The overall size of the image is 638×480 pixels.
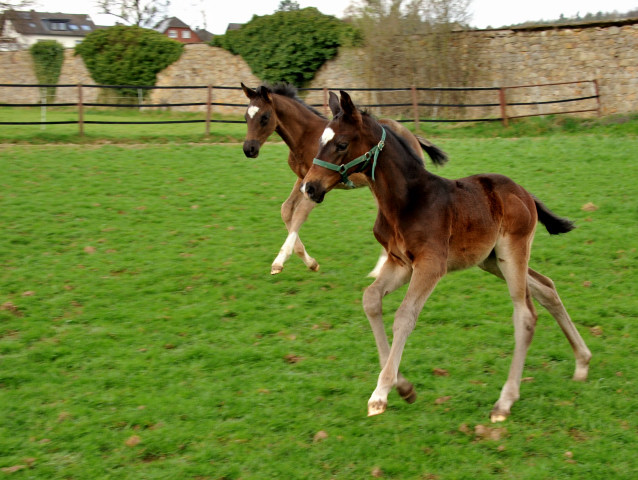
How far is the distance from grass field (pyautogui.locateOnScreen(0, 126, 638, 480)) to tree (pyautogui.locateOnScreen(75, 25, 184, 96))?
20.5m

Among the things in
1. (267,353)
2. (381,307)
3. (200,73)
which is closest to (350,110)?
(381,307)

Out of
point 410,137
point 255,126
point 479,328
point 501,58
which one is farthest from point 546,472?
point 501,58

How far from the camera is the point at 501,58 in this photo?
23.8 metres

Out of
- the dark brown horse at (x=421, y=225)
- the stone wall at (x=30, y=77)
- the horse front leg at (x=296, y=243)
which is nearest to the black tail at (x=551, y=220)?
the dark brown horse at (x=421, y=225)

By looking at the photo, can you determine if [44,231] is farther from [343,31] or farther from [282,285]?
[343,31]

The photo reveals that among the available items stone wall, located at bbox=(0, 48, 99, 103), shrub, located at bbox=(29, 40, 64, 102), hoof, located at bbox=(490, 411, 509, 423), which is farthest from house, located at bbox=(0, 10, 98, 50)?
hoof, located at bbox=(490, 411, 509, 423)

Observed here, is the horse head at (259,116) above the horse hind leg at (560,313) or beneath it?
above

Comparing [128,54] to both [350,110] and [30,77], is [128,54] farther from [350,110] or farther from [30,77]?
[350,110]

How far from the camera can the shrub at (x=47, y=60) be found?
1281 inches

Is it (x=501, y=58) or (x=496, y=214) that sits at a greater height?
(x=501, y=58)

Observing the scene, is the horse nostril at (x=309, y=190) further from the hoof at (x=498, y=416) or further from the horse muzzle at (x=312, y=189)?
the hoof at (x=498, y=416)

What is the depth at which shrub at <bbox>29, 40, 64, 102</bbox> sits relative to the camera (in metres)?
32.5

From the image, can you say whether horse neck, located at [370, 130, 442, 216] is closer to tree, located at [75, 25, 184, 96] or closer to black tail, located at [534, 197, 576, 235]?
black tail, located at [534, 197, 576, 235]

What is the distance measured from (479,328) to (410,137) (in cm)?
265
